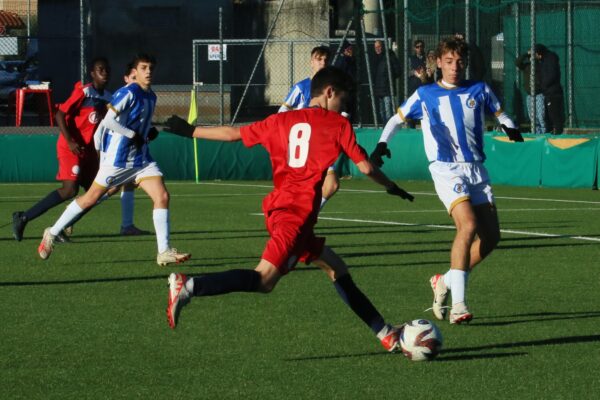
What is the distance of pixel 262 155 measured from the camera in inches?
1078

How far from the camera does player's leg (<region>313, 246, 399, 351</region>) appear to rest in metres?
8.23

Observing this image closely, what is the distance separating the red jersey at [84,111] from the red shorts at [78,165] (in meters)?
0.10

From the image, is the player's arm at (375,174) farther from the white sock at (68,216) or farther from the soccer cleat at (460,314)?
the white sock at (68,216)

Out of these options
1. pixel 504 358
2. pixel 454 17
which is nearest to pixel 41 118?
pixel 454 17

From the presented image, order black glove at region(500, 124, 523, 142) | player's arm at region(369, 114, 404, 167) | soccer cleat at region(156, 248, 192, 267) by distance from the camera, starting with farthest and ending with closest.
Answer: soccer cleat at region(156, 248, 192, 267), black glove at region(500, 124, 523, 142), player's arm at region(369, 114, 404, 167)

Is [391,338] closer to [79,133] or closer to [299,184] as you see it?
[299,184]

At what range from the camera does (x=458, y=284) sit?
31.3ft

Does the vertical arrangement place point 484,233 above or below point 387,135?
below

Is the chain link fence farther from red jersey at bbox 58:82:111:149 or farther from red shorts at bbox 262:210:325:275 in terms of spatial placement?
red shorts at bbox 262:210:325:275

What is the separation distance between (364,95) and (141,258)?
58.6 ft

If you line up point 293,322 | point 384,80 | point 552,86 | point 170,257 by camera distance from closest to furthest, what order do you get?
point 293,322 → point 170,257 → point 552,86 → point 384,80

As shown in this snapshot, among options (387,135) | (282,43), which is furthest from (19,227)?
(282,43)

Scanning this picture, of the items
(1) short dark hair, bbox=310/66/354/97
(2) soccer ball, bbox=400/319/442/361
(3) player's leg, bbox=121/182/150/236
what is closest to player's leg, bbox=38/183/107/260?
(3) player's leg, bbox=121/182/150/236

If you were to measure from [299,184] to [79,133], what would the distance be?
328 inches
